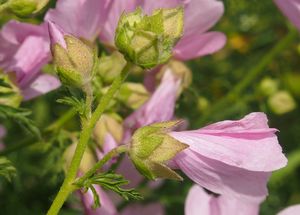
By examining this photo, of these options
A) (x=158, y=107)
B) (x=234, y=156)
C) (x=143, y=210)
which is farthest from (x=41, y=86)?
(x=234, y=156)

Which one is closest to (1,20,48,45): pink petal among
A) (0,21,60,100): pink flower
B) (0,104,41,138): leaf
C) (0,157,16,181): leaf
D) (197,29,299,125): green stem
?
(0,21,60,100): pink flower

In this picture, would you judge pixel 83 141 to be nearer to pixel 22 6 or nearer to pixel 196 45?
pixel 22 6

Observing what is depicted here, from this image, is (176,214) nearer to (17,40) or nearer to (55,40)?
(17,40)

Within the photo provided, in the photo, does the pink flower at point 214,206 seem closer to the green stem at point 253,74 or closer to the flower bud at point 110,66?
the flower bud at point 110,66

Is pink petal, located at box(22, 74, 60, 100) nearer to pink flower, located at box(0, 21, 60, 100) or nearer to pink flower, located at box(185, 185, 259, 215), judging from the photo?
pink flower, located at box(0, 21, 60, 100)

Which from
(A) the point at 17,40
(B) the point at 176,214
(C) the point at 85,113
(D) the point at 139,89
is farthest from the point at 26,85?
(B) the point at 176,214

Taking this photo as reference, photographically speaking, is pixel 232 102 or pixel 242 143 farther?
pixel 232 102
